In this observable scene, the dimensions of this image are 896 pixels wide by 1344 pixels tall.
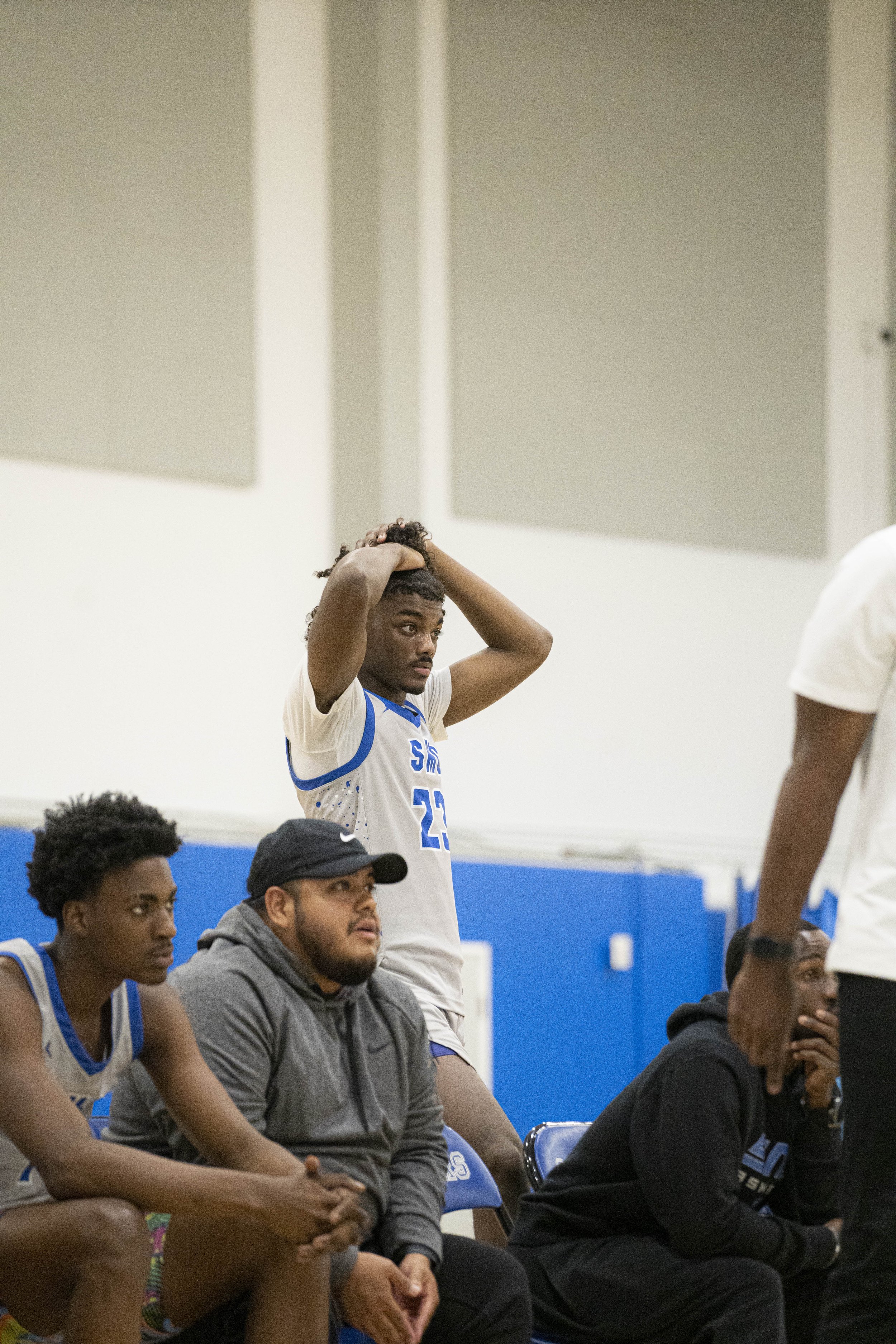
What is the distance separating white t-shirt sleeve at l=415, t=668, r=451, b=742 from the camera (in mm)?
4000

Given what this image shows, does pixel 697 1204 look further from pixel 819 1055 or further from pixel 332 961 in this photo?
pixel 332 961

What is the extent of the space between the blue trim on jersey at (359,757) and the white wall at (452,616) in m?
3.22

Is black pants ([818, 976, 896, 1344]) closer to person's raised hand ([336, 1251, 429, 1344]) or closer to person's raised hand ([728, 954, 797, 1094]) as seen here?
person's raised hand ([728, 954, 797, 1094])

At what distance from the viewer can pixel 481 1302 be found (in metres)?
3.01

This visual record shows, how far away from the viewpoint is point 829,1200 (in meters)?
3.50

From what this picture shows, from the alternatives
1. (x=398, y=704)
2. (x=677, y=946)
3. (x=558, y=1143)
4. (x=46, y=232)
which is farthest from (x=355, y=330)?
(x=558, y=1143)

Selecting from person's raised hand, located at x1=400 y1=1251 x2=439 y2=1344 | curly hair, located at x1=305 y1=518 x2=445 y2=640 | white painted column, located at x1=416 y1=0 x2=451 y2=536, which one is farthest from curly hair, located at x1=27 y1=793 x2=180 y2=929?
white painted column, located at x1=416 y1=0 x2=451 y2=536

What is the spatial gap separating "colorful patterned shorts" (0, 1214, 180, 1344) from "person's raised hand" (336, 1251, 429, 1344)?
31 centimetres

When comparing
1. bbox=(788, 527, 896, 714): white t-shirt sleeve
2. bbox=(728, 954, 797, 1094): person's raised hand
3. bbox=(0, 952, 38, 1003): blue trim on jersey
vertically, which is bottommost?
bbox=(0, 952, 38, 1003): blue trim on jersey

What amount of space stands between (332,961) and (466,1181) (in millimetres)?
605

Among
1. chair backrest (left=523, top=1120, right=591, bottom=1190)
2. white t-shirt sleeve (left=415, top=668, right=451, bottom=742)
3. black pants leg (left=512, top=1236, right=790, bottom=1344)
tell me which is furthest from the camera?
white t-shirt sleeve (left=415, top=668, right=451, bottom=742)

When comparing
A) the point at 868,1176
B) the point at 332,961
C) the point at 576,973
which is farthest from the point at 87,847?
the point at 576,973

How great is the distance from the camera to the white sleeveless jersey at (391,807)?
3.54 m

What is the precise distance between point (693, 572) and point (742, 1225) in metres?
5.45
